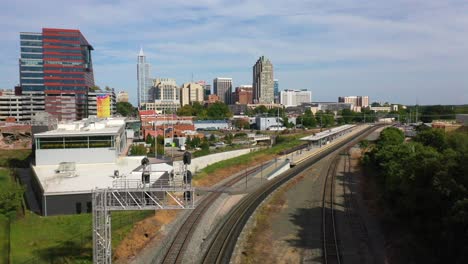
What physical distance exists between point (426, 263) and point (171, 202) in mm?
17691

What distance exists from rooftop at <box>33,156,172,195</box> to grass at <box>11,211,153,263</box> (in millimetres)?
1863

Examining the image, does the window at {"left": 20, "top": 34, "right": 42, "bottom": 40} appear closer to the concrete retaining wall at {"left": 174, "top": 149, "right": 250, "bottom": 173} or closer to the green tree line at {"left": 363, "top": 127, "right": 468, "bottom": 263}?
the concrete retaining wall at {"left": 174, "top": 149, "right": 250, "bottom": 173}

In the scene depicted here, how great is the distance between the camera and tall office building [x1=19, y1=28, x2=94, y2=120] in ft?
313

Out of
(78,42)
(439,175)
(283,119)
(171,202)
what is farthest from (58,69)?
(439,175)

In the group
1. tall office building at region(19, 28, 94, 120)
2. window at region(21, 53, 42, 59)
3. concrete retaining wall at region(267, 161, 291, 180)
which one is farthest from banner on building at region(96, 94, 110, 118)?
concrete retaining wall at region(267, 161, 291, 180)

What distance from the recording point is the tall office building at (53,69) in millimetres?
95375

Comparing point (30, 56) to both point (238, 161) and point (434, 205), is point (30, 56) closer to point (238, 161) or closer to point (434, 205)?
point (238, 161)

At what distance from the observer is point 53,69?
315ft

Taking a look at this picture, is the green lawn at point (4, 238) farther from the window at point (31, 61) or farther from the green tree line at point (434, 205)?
the window at point (31, 61)

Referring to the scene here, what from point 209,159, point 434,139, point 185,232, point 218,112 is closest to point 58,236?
point 185,232

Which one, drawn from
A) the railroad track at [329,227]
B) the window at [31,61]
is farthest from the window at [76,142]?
the window at [31,61]

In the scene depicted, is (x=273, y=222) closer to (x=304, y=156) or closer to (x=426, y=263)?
(x=426, y=263)

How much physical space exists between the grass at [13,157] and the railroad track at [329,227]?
36.4m

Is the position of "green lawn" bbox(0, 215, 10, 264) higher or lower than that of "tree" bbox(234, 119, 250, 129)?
lower
